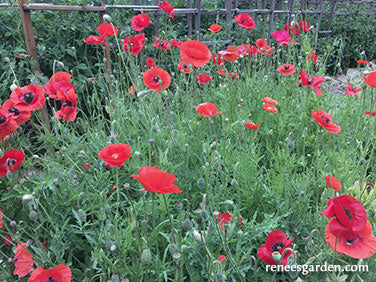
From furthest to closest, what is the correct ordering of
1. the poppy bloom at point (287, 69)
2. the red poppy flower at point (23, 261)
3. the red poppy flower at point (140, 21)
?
1. the red poppy flower at point (140, 21)
2. the poppy bloom at point (287, 69)
3. the red poppy flower at point (23, 261)

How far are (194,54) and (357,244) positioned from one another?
1.19 metres

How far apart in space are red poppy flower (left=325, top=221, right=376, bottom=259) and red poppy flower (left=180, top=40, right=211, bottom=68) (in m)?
1.10

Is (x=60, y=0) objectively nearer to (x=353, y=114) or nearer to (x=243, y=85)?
(x=243, y=85)

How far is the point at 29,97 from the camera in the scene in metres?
1.43

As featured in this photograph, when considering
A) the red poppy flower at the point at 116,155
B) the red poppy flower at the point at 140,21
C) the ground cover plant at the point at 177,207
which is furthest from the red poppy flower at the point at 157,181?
the red poppy flower at the point at 140,21

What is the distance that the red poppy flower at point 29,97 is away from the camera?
4.52 feet

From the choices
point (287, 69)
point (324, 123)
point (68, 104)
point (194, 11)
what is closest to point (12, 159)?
point (68, 104)

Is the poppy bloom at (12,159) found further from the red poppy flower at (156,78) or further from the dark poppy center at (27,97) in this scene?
the red poppy flower at (156,78)

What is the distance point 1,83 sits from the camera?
304 cm

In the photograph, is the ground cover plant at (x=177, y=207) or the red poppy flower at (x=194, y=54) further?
the red poppy flower at (x=194, y=54)

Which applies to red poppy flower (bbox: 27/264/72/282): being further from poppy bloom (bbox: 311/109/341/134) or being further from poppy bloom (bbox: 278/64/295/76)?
poppy bloom (bbox: 278/64/295/76)

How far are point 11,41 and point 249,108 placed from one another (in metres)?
2.47

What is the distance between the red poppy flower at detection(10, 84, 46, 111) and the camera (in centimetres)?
138

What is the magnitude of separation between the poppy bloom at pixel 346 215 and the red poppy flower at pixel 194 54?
1.07 metres
